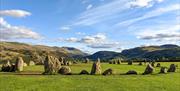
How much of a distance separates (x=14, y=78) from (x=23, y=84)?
14.7 feet

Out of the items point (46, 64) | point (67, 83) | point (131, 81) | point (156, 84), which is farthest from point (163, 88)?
point (46, 64)

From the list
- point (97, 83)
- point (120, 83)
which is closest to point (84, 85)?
point (97, 83)

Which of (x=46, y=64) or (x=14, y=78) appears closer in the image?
(x=14, y=78)

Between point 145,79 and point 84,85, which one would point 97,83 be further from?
point 145,79

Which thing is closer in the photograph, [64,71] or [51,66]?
Result: [64,71]

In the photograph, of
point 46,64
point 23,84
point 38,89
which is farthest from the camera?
point 46,64

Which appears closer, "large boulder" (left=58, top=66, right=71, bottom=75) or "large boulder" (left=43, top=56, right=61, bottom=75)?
"large boulder" (left=58, top=66, right=71, bottom=75)

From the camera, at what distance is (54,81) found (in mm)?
43000

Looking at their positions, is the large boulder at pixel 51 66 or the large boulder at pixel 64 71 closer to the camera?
the large boulder at pixel 64 71

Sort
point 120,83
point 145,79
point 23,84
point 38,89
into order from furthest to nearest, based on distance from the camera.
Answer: point 145,79
point 120,83
point 23,84
point 38,89

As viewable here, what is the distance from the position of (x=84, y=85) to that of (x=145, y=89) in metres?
7.88

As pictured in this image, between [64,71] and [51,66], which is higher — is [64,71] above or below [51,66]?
below

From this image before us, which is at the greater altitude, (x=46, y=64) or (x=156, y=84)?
(x=46, y=64)

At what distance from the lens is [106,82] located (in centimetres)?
4384
